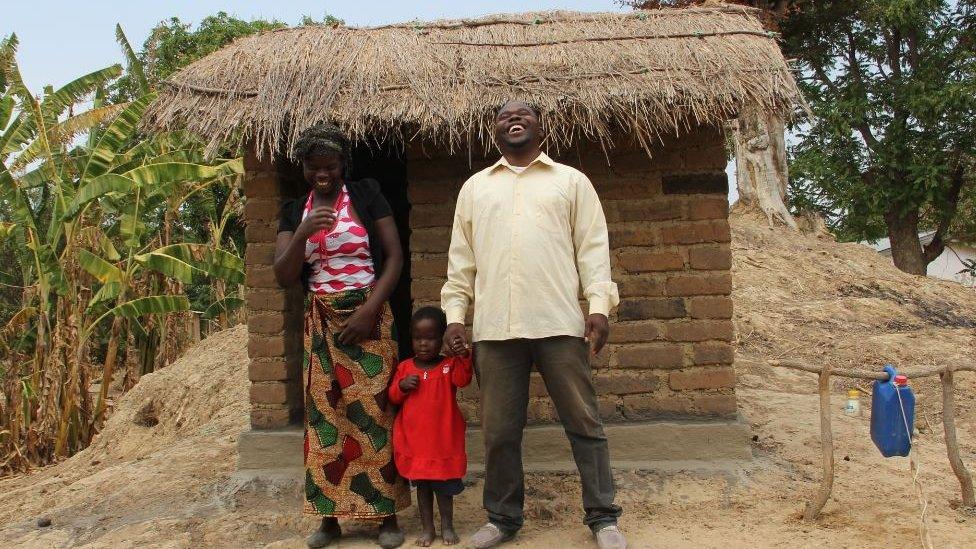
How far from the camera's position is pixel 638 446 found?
4.19 metres

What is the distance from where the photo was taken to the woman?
3.41m

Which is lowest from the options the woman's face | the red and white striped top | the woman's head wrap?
the red and white striped top

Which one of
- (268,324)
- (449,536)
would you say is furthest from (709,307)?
(268,324)

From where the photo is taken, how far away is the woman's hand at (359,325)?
335 centimetres

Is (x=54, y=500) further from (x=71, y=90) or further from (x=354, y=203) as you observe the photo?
(x=71, y=90)

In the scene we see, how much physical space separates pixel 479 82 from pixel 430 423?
5.40 ft

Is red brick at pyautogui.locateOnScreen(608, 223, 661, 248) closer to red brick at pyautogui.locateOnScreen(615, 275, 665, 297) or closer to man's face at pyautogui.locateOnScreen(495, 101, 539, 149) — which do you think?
red brick at pyautogui.locateOnScreen(615, 275, 665, 297)

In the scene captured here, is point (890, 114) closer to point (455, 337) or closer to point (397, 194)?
point (397, 194)

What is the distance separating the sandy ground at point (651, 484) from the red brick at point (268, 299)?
876mm

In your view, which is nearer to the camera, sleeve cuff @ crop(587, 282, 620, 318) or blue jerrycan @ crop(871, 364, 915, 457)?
sleeve cuff @ crop(587, 282, 620, 318)

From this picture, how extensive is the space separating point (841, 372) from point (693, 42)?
179 centimetres

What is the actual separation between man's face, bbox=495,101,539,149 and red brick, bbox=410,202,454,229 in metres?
1.04

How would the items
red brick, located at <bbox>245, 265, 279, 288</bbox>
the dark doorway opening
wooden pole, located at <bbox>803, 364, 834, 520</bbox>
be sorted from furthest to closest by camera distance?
the dark doorway opening, red brick, located at <bbox>245, 265, 279, 288</bbox>, wooden pole, located at <bbox>803, 364, 834, 520</bbox>

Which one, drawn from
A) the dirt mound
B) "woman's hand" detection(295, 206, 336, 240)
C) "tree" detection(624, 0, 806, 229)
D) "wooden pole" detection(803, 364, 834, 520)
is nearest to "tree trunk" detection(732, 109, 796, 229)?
"tree" detection(624, 0, 806, 229)
